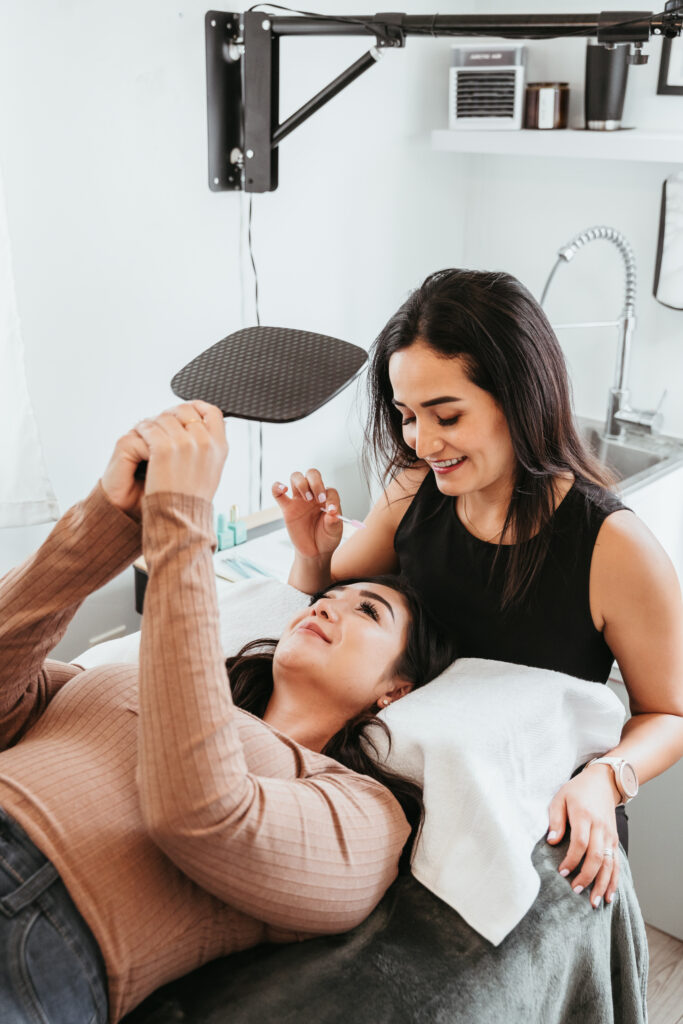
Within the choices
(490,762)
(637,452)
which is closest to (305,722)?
(490,762)

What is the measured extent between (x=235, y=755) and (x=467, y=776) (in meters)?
0.31

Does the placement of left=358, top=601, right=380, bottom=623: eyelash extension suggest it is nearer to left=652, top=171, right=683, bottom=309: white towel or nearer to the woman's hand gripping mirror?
the woman's hand gripping mirror

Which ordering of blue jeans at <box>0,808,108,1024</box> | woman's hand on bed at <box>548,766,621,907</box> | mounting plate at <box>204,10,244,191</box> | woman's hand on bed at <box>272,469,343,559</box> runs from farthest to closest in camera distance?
mounting plate at <box>204,10,244,191</box> < woman's hand on bed at <box>272,469,343,559</box> < woman's hand on bed at <box>548,766,621,907</box> < blue jeans at <box>0,808,108,1024</box>

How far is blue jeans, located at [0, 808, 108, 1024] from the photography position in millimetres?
920

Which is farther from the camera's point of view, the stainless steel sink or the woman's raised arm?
the stainless steel sink

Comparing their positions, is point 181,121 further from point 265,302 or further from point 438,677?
point 438,677

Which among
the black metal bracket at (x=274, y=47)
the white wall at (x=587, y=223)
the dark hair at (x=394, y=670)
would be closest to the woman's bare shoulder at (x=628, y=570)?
the dark hair at (x=394, y=670)

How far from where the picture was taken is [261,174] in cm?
219

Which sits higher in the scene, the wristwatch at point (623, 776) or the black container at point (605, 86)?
the black container at point (605, 86)

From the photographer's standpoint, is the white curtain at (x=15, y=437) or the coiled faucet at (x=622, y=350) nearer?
the white curtain at (x=15, y=437)

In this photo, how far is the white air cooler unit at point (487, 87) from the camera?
2.54 meters

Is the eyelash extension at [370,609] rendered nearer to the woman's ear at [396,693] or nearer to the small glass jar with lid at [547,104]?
the woman's ear at [396,693]

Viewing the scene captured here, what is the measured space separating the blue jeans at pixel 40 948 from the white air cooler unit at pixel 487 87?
7.16ft

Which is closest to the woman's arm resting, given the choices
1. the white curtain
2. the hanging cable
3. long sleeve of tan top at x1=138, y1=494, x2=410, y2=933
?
long sleeve of tan top at x1=138, y1=494, x2=410, y2=933
